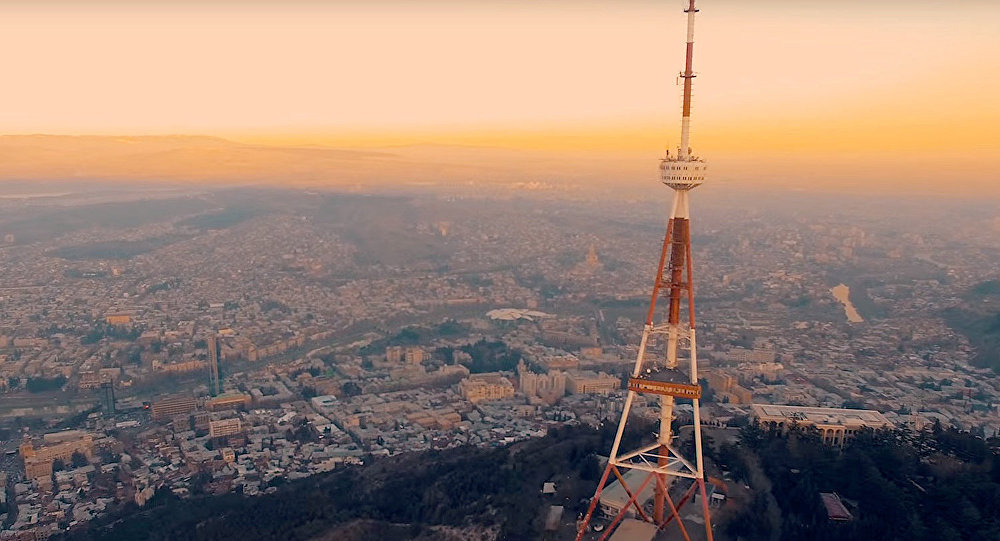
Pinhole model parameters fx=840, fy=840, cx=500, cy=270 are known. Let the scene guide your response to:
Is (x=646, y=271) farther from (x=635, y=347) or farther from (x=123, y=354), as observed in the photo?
(x=123, y=354)

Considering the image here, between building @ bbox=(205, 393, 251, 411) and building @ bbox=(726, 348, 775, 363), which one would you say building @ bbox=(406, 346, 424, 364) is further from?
building @ bbox=(726, 348, 775, 363)

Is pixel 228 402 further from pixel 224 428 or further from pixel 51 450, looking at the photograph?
pixel 51 450

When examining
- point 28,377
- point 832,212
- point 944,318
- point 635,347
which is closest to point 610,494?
point 635,347

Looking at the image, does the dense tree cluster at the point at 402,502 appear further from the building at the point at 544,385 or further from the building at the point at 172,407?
the building at the point at 544,385

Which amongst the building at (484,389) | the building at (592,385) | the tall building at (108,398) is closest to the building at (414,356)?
the building at (484,389)

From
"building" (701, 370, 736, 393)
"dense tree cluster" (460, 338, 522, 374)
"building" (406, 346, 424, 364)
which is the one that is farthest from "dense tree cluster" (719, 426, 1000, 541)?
"building" (406, 346, 424, 364)

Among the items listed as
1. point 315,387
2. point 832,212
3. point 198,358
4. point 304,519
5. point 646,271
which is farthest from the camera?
point 832,212

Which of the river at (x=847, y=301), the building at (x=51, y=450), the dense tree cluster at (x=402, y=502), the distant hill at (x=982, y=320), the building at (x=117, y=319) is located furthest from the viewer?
the river at (x=847, y=301)

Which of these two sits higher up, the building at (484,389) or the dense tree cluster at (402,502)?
the dense tree cluster at (402,502)
